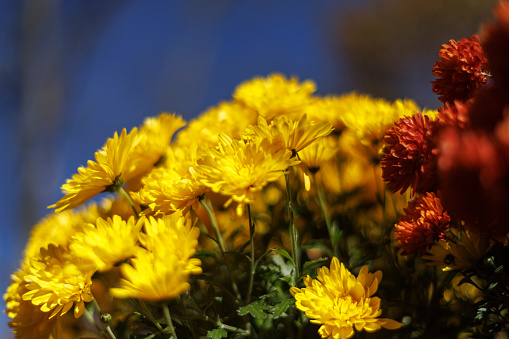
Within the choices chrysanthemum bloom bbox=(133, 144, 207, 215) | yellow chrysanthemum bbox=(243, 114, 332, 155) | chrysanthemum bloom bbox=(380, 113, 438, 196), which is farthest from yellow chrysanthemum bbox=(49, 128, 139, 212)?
chrysanthemum bloom bbox=(380, 113, 438, 196)

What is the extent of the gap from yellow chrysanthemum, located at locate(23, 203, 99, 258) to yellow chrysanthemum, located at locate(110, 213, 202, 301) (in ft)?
0.74

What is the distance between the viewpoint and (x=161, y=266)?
361 mm

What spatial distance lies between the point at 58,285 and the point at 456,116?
0.39m

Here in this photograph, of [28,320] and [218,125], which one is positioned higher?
[218,125]

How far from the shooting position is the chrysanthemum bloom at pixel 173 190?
442mm

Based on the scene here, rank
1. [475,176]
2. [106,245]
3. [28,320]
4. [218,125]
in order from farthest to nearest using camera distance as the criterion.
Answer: [218,125]
[28,320]
[106,245]
[475,176]

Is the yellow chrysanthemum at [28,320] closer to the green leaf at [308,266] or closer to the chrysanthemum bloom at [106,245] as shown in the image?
the chrysanthemum bloom at [106,245]

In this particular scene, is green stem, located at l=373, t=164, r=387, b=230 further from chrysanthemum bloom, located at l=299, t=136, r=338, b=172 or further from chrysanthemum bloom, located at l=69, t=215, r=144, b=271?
chrysanthemum bloom, located at l=69, t=215, r=144, b=271

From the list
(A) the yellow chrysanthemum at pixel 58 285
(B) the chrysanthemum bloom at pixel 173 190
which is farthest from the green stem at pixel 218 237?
(A) the yellow chrysanthemum at pixel 58 285

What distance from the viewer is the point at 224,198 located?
1.97 feet

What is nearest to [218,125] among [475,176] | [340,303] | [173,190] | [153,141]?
[153,141]

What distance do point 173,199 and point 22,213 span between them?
305 cm

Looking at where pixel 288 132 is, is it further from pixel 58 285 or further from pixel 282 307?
pixel 58 285

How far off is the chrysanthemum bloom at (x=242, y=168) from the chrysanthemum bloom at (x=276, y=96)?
23 centimetres
